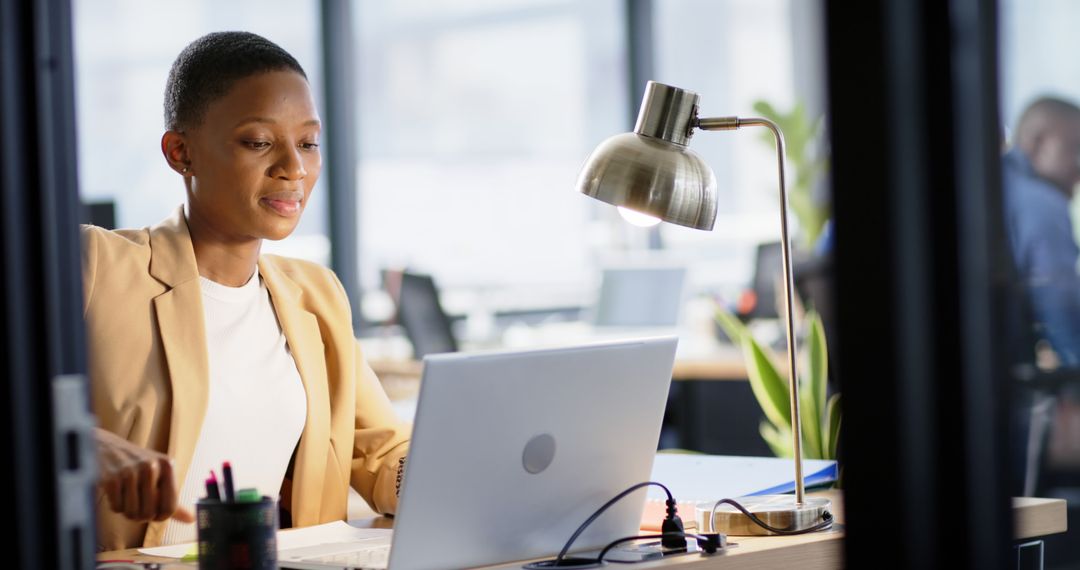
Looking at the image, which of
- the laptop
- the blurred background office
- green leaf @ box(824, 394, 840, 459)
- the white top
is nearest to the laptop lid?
the laptop

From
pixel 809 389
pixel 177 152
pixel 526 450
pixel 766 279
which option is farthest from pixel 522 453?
pixel 766 279

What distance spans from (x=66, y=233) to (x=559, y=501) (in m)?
0.74

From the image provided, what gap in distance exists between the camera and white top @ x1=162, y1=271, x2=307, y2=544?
6.21ft

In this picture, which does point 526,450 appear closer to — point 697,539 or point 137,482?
point 697,539

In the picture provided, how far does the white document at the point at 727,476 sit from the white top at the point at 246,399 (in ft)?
1.93

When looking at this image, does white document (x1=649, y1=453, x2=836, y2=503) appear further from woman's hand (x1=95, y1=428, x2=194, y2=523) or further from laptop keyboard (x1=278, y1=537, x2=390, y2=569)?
woman's hand (x1=95, y1=428, x2=194, y2=523)

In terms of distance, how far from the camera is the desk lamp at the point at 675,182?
5.16 ft

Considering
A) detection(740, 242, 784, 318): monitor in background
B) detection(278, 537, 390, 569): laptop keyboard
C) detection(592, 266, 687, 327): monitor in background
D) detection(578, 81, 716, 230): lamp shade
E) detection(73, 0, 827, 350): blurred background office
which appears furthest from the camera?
detection(73, 0, 827, 350): blurred background office

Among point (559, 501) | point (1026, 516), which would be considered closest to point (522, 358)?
point (559, 501)

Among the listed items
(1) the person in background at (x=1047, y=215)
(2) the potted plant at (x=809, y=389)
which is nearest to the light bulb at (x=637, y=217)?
(1) the person in background at (x=1047, y=215)

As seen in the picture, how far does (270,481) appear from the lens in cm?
196

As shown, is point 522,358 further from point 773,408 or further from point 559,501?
point 773,408

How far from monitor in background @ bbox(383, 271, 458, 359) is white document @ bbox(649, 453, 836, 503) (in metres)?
3.17

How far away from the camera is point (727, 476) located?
6.30 feet
